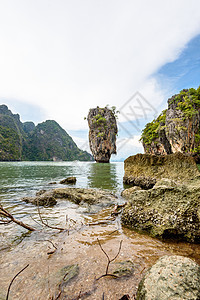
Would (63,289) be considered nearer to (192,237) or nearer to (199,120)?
(192,237)

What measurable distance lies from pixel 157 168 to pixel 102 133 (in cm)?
5259

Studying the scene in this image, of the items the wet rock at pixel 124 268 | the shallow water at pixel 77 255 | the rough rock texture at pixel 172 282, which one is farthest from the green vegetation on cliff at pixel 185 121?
the rough rock texture at pixel 172 282

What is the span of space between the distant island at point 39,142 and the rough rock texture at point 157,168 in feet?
311

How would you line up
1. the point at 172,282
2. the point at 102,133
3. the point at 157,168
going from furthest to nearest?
the point at 102,133
the point at 157,168
the point at 172,282

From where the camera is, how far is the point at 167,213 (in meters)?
3.42

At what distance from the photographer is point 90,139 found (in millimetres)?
68625

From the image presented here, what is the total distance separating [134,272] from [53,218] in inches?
134

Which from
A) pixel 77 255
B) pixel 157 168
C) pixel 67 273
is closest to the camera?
pixel 67 273

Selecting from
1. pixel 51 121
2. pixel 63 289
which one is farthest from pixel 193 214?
pixel 51 121

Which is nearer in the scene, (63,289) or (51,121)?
(63,289)

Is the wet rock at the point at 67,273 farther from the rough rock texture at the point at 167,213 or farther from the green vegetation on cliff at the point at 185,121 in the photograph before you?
the green vegetation on cliff at the point at 185,121

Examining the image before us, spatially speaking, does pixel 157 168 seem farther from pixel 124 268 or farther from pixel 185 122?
pixel 185 122

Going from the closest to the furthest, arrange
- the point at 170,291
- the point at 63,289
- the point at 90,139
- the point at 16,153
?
1. the point at 170,291
2. the point at 63,289
3. the point at 90,139
4. the point at 16,153

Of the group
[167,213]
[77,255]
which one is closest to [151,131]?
[167,213]
